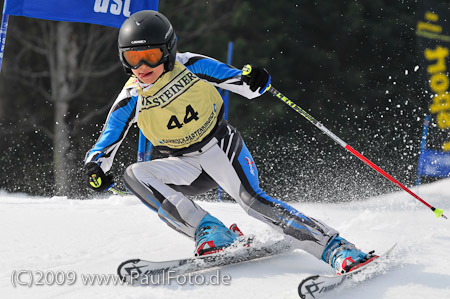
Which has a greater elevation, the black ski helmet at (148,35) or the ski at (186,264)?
the black ski helmet at (148,35)

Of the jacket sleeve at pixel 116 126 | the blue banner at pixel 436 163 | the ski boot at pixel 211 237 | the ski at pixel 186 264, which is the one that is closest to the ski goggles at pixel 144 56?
the jacket sleeve at pixel 116 126

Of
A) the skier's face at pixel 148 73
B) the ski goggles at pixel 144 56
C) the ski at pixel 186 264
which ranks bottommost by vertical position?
the ski at pixel 186 264

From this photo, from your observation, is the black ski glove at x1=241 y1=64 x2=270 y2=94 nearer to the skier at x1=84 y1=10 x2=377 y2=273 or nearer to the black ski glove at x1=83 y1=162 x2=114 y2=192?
the skier at x1=84 y1=10 x2=377 y2=273

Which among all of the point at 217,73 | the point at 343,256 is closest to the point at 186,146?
the point at 217,73

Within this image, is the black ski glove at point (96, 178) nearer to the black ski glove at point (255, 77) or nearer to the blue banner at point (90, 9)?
the black ski glove at point (255, 77)

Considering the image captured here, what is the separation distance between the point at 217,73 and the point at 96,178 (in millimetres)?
852

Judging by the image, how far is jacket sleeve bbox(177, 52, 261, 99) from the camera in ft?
10.1

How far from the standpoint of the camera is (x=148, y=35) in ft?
9.32

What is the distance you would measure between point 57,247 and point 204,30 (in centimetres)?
1051

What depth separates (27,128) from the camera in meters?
12.8

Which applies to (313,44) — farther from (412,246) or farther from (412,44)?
(412,246)

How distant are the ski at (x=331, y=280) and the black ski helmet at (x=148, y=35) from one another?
1303 millimetres

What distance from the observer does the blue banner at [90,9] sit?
4.71 m

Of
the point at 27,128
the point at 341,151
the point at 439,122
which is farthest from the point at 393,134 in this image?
the point at 27,128
